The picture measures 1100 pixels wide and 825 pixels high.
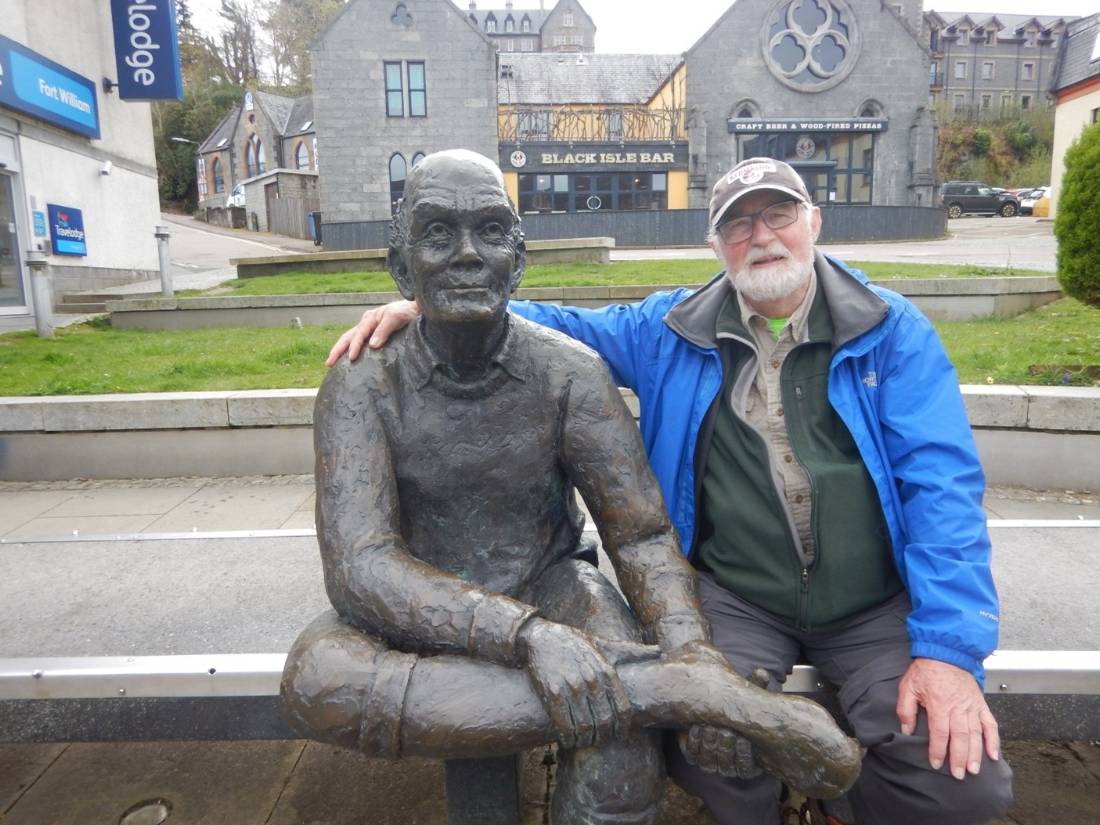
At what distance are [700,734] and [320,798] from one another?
61.8 inches

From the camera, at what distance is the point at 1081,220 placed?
6.14 metres

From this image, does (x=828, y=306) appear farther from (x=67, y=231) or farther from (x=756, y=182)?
(x=67, y=231)

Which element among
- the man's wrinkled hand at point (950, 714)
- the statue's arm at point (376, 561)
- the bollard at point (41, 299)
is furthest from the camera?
the bollard at point (41, 299)

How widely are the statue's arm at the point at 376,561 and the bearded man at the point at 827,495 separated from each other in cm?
23

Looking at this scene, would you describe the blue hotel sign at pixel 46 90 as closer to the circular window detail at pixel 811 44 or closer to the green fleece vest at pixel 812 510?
the green fleece vest at pixel 812 510

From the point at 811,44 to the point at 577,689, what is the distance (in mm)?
31126

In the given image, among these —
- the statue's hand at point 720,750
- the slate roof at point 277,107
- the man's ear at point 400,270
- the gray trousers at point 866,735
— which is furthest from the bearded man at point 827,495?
the slate roof at point 277,107

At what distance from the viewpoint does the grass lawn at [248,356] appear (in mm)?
6453

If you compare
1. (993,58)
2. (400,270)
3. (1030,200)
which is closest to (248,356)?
(400,270)

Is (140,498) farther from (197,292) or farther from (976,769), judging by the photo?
(197,292)

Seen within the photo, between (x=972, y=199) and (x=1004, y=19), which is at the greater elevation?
(x=1004, y=19)

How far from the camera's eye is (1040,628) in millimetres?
2939

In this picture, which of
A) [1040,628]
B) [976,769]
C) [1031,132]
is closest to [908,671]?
[976,769]

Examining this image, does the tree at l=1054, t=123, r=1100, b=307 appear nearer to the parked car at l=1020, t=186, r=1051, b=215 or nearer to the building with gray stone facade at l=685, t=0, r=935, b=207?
the building with gray stone facade at l=685, t=0, r=935, b=207
